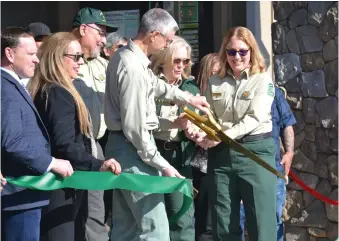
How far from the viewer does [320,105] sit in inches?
314

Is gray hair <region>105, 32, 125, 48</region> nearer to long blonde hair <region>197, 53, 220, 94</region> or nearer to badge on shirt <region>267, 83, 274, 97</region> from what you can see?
long blonde hair <region>197, 53, 220, 94</region>

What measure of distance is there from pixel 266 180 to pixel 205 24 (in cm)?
370

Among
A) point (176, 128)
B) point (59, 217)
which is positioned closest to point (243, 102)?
point (176, 128)

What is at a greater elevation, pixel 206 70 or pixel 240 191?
pixel 206 70

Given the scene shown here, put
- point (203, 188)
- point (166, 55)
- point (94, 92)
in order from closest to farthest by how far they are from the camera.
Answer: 1. point (94, 92)
2. point (166, 55)
3. point (203, 188)

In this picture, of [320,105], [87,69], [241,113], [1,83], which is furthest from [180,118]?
[320,105]

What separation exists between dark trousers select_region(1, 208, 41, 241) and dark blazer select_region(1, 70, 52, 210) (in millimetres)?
39

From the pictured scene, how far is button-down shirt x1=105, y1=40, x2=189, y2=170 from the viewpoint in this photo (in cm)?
515

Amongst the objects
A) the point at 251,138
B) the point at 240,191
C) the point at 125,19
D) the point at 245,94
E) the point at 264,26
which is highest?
the point at 125,19

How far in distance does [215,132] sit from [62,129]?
104cm

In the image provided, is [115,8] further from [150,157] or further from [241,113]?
[150,157]

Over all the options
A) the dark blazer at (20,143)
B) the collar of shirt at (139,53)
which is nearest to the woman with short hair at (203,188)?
the collar of shirt at (139,53)

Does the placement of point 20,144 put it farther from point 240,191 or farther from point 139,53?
point 240,191

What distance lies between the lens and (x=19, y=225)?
4.80 meters
